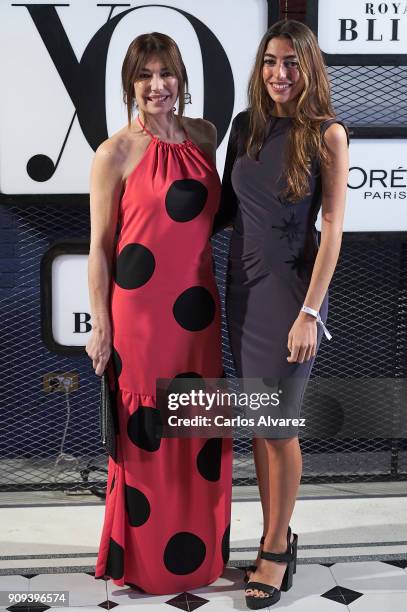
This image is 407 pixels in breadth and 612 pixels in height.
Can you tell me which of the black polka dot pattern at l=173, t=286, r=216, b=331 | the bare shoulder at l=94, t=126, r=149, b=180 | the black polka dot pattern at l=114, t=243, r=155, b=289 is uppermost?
the bare shoulder at l=94, t=126, r=149, b=180

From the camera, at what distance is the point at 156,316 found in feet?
7.68

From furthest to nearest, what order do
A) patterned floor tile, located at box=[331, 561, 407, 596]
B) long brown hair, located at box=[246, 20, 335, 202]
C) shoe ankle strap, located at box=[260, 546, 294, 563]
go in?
1. patterned floor tile, located at box=[331, 561, 407, 596]
2. shoe ankle strap, located at box=[260, 546, 294, 563]
3. long brown hair, located at box=[246, 20, 335, 202]

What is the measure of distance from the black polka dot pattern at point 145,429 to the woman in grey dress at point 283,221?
0.26 m

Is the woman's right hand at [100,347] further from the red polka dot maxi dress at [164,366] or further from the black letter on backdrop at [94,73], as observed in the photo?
the black letter on backdrop at [94,73]

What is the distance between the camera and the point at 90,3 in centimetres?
294

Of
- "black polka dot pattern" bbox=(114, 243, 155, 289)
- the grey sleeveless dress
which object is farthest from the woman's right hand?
the grey sleeveless dress

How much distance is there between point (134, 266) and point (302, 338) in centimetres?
45

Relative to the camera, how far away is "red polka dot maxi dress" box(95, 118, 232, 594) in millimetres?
2273

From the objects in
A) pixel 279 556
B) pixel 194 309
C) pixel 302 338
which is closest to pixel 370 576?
pixel 279 556

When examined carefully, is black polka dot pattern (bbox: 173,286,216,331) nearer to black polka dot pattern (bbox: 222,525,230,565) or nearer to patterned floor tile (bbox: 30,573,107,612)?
black polka dot pattern (bbox: 222,525,230,565)

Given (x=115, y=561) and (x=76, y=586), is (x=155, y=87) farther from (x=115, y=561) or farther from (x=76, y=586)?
(x=76, y=586)

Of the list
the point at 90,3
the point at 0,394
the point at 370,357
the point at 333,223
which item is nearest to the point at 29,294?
the point at 0,394

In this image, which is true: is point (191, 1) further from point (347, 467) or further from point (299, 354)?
point (347, 467)

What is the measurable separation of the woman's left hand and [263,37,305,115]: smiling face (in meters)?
0.53
